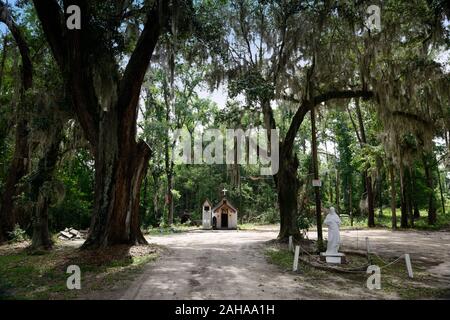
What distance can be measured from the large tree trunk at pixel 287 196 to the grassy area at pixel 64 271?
248 inches

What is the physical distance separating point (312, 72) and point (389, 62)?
3348 mm

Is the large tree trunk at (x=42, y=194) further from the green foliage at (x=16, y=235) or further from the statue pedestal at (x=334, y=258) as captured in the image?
the statue pedestal at (x=334, y=258)

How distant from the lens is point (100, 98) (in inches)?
544

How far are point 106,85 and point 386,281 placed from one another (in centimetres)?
1043

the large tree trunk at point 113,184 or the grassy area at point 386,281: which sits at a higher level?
the large tree trunk at point 113,184

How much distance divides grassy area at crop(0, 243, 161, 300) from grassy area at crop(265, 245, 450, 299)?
4.33 metres

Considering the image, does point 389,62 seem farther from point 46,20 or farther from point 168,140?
point 168,140

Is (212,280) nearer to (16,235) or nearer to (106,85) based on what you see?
(106,85)

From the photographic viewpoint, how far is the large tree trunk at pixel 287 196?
18031mm

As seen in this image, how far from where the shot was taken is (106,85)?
13516mm

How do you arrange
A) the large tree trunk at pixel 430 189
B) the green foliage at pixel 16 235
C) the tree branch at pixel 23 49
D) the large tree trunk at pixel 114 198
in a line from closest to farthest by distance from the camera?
the large tree trunk at pixel 114 198 < the tree branch at pixel 23 49 < the green foliage at pixel 16 235 < the large tree trunk at pixel 430 189

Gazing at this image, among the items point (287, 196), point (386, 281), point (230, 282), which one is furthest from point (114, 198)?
point (386, 281)

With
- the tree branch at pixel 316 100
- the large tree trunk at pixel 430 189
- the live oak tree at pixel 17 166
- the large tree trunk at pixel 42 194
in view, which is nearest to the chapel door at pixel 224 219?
the large tree trunk at pixel 430 189
